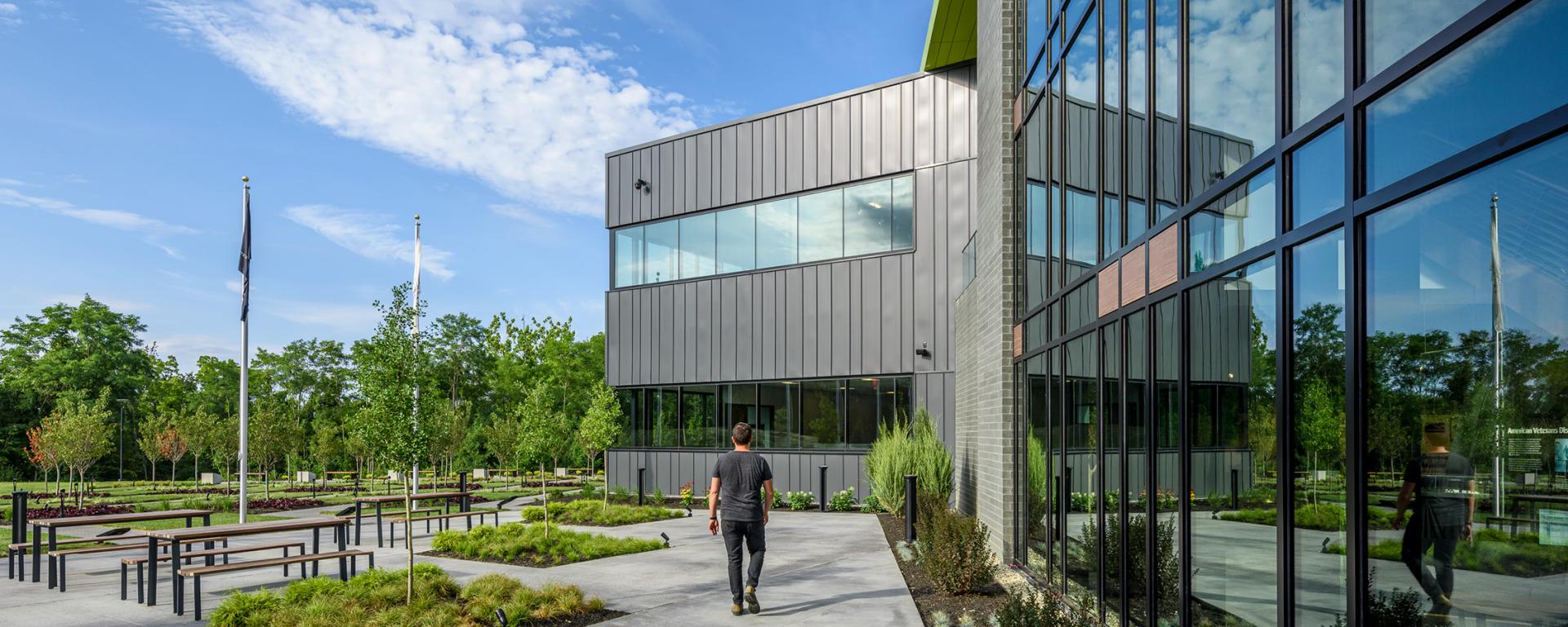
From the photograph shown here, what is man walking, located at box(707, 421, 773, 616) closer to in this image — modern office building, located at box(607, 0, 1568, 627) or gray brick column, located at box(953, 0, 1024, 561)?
modern office building, located at box(607, 0, 1568, 627)

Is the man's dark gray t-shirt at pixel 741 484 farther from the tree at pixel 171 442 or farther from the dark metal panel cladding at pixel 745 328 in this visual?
the tree at pixel 171 442

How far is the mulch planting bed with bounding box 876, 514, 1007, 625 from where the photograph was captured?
9844mm

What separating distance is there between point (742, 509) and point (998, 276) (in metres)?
4.95

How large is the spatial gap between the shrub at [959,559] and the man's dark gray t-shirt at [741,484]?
2.22m

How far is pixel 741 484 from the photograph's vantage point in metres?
10.2

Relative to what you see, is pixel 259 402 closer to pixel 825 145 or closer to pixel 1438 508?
pixel 825 145

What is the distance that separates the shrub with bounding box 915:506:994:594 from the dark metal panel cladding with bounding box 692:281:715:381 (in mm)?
16985

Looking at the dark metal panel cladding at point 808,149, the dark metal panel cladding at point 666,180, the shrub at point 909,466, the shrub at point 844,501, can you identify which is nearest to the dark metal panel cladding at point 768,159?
the dark metal panel cladding at point 808,149

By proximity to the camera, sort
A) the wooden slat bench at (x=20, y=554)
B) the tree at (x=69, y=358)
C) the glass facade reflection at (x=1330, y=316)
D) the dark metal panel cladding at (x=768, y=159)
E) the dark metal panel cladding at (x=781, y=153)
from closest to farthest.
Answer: the glass facade reflection at (x=1330, y=316)
the wooden slat bench at (x=20, y=554)
the dark metal panel cladding at (x=781, y=153)
the dark metal panel cladding at (x=768, y=159)
the tree at (x=69, y=358)

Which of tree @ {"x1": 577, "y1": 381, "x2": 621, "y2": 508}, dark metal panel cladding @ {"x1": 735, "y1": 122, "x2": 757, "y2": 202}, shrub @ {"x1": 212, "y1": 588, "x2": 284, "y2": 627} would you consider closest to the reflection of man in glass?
shrub @ {"x1": 212, "y1": 588, "x2": 284, "y2": 627}

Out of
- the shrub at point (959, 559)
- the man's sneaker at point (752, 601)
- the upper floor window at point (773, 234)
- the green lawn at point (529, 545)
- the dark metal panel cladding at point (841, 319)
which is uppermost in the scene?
the upper floor window at point (773, 234)

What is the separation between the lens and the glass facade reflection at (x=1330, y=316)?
3342 millimetres

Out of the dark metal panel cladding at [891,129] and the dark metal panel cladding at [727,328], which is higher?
the dark metal panel cladding at [891,129]

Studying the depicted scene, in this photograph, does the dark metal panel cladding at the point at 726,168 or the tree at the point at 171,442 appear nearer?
the dark metal panel cladding at the point at 726,168
